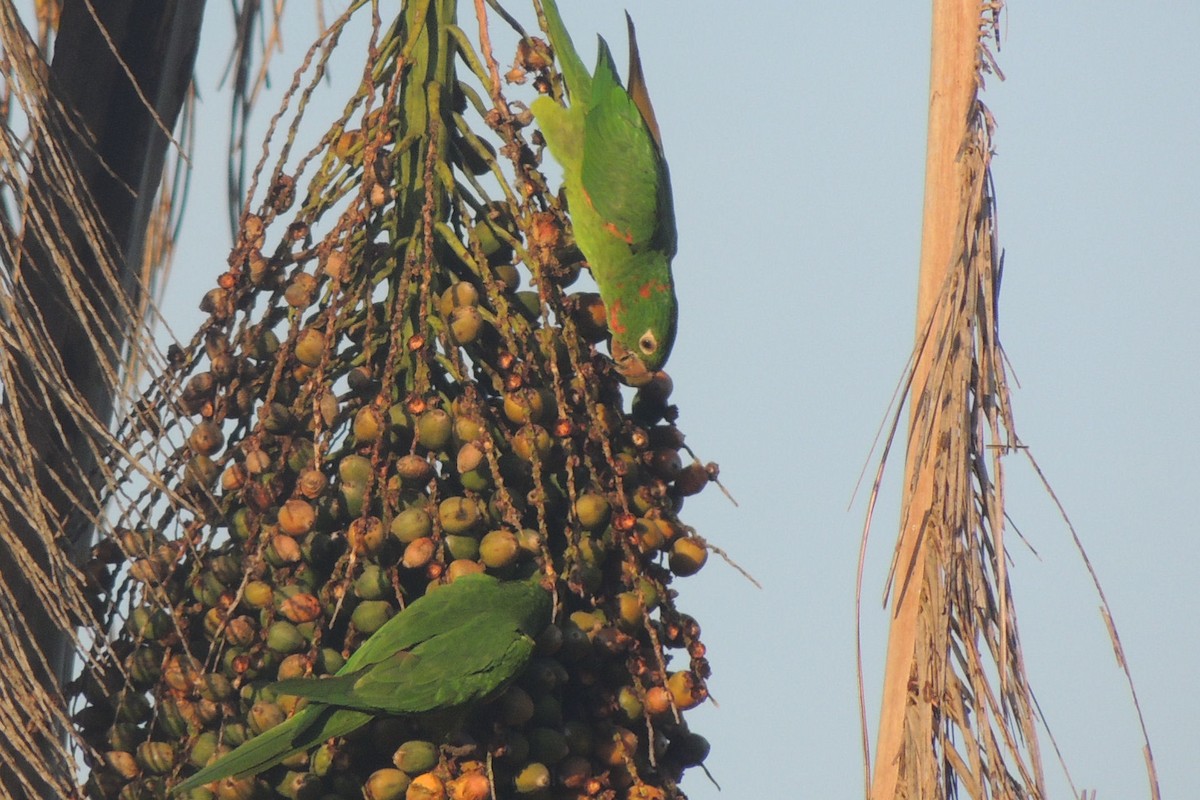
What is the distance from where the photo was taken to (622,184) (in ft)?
10.4

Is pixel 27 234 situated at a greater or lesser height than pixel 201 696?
greater

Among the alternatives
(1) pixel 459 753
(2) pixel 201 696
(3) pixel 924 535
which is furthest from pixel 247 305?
(3) pixel 924 535

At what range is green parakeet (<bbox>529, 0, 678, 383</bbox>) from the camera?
3053 mm

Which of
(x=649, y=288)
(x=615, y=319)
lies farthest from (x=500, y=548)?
(x=649, y=288)

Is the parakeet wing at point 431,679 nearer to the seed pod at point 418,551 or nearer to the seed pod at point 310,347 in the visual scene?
the seed pod at point 418,551

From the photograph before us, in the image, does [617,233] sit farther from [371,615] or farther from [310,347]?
[371,615]

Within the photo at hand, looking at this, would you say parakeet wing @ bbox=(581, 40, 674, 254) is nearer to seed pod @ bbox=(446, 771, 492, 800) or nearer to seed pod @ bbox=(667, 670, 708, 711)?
seed pod @ bbox=(667, 670, 708, 711)

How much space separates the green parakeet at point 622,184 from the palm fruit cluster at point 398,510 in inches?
41.4

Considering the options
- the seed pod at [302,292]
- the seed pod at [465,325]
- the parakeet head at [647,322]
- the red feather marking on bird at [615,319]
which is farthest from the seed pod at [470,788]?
the parakeet head at [647,322]

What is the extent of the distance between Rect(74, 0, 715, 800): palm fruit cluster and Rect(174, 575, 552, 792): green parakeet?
0.03 m

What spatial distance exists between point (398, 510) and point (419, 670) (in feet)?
0.77

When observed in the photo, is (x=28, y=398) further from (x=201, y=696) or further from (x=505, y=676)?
(x=505, y=676)

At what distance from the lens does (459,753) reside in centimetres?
170

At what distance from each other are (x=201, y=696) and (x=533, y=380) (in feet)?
1.88
